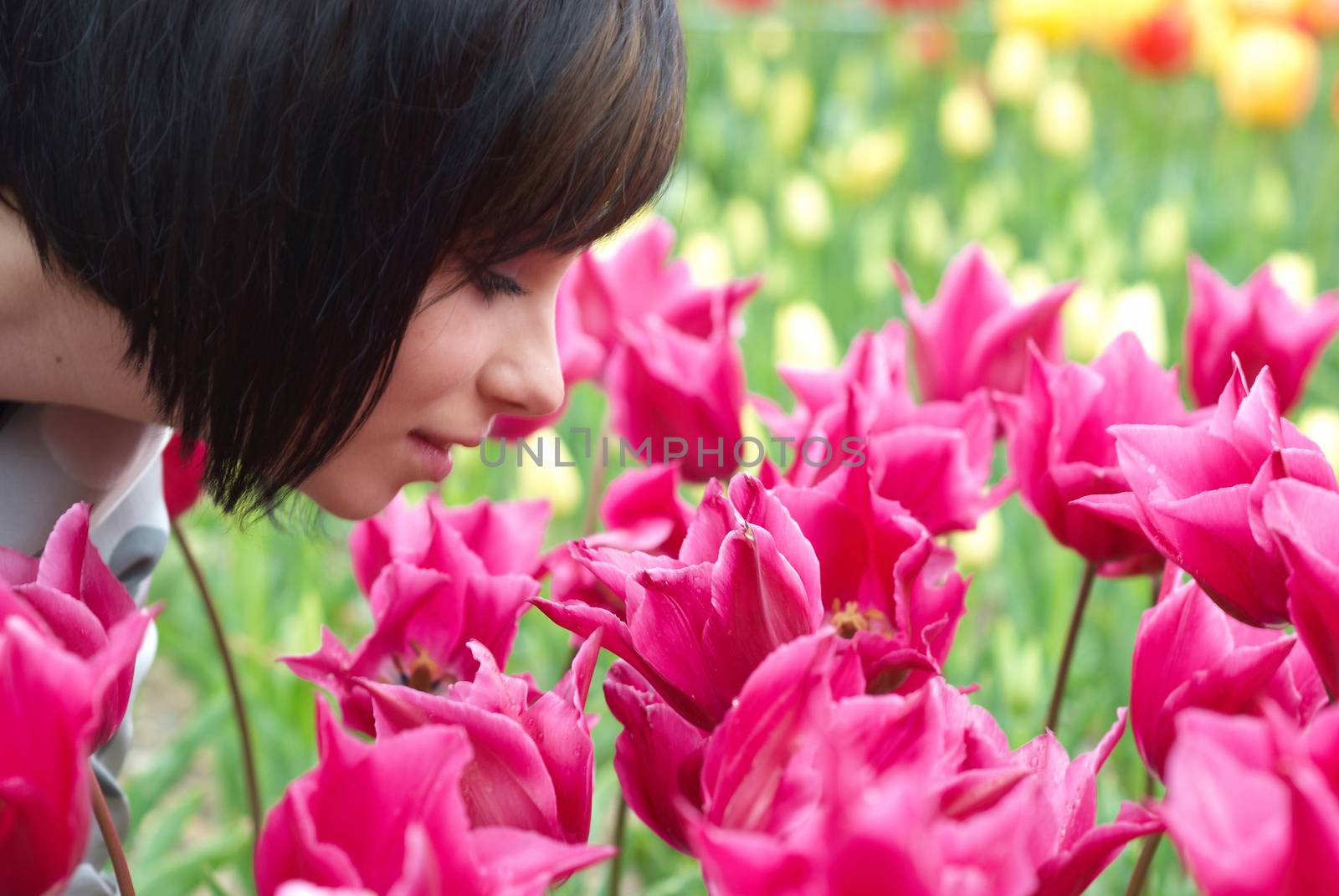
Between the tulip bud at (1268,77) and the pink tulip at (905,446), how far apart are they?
1.95 m

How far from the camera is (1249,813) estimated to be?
1.16 ft

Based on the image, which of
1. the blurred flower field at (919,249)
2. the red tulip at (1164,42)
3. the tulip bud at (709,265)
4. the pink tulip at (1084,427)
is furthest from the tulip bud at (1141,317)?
the red tulip at (1164,42)

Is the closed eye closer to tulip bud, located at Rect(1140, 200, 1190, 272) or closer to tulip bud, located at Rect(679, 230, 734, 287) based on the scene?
tulip bud, located at Rect(679, 230, 734, 287)

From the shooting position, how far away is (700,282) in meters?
1.61

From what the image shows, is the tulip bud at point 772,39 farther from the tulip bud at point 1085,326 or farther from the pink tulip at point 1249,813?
the pink tulip at point 1249,813

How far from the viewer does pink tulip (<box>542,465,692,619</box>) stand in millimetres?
714

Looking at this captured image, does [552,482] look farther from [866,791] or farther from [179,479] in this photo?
[866,791]

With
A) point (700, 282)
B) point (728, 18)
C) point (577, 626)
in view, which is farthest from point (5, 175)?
point (728, 18)

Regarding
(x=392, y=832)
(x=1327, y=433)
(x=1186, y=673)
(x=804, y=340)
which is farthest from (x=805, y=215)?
(x=392, y=832)

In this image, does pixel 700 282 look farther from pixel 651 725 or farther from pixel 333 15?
pixel 651 725

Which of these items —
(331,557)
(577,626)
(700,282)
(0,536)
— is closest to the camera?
(577,626)

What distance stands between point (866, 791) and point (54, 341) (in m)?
0.45

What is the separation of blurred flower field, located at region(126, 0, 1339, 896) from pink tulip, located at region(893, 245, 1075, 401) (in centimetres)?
10

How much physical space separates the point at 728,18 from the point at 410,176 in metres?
3.10
